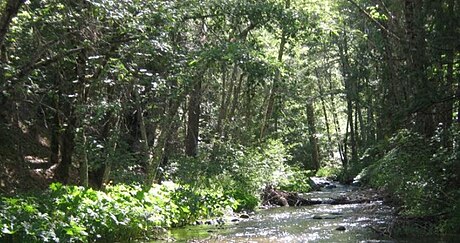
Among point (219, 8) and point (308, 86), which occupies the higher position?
point (308, 86)

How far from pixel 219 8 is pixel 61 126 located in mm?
4710

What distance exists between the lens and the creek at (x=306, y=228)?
979 cm

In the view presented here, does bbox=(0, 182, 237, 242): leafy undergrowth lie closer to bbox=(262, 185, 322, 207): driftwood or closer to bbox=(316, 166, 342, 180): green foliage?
bbox=(262, 185, 322, 207): driftwood

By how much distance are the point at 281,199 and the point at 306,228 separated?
653 centimetres

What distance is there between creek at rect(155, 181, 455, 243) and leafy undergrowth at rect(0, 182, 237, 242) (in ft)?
1.85

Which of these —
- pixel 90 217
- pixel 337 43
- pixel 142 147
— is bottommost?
pixel 90 217

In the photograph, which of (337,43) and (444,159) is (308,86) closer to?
(337,43)

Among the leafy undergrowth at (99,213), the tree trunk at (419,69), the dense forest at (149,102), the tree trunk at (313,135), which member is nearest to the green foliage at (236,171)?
the dense forest at (149,102)

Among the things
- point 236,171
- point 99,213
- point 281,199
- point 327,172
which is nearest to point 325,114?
point 327,172

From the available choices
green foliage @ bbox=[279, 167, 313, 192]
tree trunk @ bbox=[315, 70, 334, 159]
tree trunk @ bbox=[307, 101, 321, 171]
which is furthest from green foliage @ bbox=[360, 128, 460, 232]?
tree trunk @ bbox=[307, 101, 321, 171]

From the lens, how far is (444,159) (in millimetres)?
9820

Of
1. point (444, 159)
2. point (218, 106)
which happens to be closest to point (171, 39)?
point (444, 159)

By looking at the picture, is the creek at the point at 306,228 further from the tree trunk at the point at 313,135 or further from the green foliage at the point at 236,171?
the tree trunk at the point at 313,135

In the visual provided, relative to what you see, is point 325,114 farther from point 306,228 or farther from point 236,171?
point 306,228
